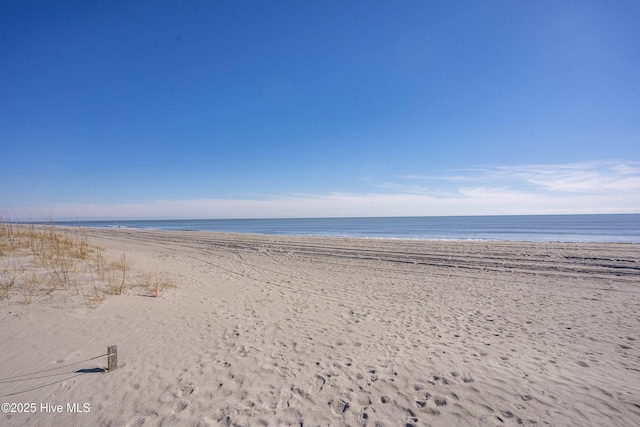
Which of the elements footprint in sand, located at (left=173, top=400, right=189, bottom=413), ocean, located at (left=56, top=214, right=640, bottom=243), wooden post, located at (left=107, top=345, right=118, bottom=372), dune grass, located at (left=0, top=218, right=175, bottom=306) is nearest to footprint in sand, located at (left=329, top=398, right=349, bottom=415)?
footprint in sand, located at (left=173, top=400, right=189, bottom=413)

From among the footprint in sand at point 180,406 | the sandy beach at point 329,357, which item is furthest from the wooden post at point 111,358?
the footprint in sand at point 180,406

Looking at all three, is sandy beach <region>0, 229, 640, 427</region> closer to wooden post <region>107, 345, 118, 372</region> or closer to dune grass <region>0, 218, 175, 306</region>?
wooden post <region>107, 345, 118, 372</region>

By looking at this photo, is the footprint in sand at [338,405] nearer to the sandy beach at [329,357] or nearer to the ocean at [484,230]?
the sandy beach at [329,357]

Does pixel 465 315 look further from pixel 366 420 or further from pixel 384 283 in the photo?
pixel 366 420

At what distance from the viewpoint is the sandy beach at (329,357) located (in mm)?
3709

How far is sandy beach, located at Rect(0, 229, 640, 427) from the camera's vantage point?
12.2 feet

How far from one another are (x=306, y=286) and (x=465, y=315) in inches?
204

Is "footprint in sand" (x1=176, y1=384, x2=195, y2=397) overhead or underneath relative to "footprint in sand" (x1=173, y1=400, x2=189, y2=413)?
overhead

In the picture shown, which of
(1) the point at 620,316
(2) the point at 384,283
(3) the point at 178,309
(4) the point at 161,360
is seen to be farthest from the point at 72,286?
(1) the point at 620,316

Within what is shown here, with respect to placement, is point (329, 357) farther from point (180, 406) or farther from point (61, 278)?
point (61, 278)

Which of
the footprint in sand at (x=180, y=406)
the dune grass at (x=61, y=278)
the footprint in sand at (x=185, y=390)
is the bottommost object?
the footprint in sand at (x=180, y=406)

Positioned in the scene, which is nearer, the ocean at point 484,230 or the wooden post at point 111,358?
the wooden post at point 111,358

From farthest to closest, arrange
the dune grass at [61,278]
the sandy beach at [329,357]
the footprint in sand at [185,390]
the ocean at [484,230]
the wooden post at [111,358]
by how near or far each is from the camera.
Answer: the ocean at [484,230] < the dune grass at [61,278] < the wooden post at [111,358] < the footprint in sand at [185,390] < the sandy beach at [329,357]

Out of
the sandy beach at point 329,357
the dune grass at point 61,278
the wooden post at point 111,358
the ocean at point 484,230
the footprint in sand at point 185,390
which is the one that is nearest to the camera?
the sandy beach at point 329,357
